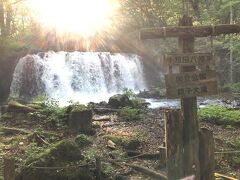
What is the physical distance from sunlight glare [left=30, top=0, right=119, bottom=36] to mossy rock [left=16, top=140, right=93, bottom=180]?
26472mm

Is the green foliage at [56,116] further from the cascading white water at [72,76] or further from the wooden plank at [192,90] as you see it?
the cascading white water at [72,76]

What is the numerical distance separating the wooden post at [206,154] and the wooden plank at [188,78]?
797 mm

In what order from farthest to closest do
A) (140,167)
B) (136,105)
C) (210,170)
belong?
(136,105)
(140,167)
(210,170)

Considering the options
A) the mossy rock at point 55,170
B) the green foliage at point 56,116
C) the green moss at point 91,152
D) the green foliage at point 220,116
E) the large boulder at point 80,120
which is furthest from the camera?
the green foliage at point 220,116

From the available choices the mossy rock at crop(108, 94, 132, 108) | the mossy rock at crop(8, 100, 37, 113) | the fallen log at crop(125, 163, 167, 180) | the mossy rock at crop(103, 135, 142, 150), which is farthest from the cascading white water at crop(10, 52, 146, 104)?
the fallen log at crop(125, 163, 167, 180)

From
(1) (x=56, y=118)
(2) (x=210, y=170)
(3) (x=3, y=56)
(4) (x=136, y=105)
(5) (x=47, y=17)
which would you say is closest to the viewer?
(2) (x=210, y=170)

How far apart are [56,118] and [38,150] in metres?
4.38

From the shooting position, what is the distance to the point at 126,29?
33875 mm

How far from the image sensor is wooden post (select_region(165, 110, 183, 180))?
18.1ft

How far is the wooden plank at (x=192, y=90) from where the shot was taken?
17.8 ft

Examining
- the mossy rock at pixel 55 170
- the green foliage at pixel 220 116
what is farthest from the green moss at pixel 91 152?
the green foliage at pixel 220 116

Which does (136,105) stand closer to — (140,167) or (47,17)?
(140,167)

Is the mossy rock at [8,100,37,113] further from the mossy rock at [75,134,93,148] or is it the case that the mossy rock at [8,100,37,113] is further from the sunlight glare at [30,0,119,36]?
the sunlight glare at [30,0,119,36]

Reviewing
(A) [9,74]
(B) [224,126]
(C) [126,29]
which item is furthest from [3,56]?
(B) [224,126]
